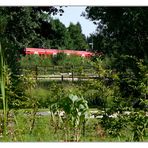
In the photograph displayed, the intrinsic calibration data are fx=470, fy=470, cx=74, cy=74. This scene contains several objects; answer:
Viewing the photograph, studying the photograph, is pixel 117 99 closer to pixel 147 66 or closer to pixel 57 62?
pixel 147 66

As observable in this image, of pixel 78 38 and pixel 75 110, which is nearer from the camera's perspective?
pixel 75 110

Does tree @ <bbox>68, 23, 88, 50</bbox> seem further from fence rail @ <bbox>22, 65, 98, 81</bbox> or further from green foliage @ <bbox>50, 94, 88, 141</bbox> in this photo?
green foliage @ <bbox>50, 94, 88, 141</bbox>

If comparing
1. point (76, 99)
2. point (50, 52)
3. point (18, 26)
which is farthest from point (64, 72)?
point (18, 26)

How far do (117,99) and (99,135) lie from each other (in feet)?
1.40

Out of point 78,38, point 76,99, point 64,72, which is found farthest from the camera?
point 64,72

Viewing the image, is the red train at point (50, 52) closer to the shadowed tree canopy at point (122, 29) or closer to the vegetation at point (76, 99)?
the vegetation at point (76, 99)

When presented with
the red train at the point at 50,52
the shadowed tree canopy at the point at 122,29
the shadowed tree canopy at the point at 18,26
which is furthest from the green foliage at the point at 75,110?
the shadowed tree canopy at the point at 122,29

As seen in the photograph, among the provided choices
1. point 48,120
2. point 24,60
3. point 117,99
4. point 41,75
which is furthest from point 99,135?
point 24,60

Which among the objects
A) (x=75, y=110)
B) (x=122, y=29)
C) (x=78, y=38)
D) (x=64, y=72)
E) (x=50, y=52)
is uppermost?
(x=122, y=29)

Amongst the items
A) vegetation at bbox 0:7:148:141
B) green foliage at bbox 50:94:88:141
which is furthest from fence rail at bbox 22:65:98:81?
green foliage at bbox 50:94:88:141

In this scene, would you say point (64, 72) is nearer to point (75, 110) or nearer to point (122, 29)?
point (75, 110)

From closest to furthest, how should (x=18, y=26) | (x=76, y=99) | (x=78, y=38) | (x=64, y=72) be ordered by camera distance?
(x=76, y=99), (x=78, y=38), (x=64, y=72), (x=18, y=26)

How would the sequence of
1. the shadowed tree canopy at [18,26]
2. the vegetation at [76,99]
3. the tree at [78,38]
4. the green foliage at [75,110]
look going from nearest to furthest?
the green foliage at [75,110]
the vegetation at [76,99]
the tree at [78,38]
the shadowed tree canopy at [18,26]

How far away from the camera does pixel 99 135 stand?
493cm
